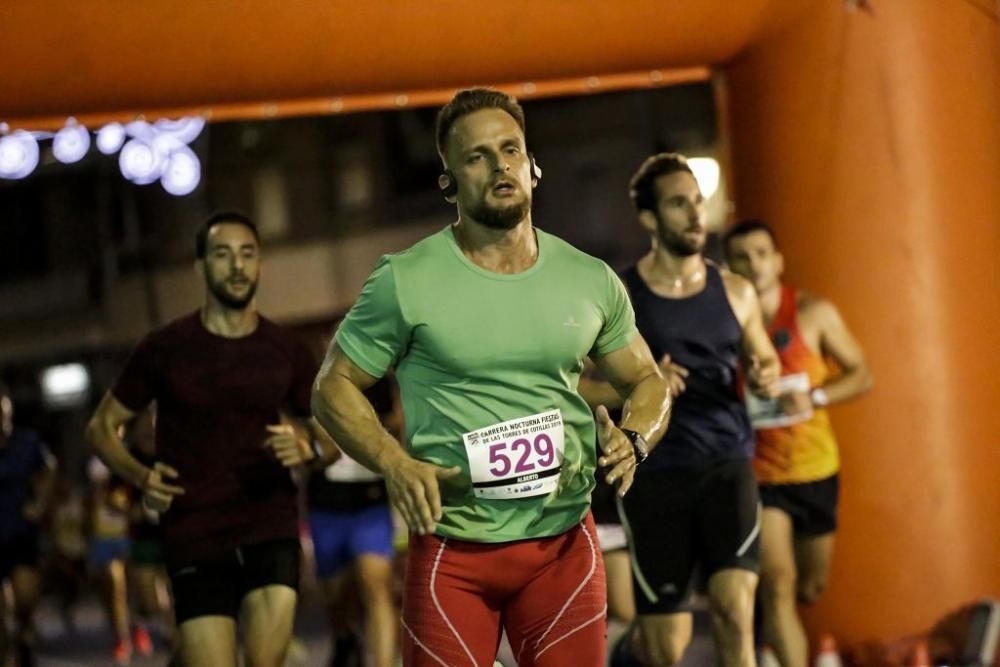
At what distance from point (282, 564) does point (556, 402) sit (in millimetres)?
1986

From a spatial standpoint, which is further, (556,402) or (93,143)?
(93,143)

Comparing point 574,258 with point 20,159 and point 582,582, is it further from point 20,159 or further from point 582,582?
point 20,159

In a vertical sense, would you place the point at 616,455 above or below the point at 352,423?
below

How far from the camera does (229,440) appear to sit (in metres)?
5.78

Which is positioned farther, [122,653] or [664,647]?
[122,653]

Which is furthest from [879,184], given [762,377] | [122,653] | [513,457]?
[122,653]

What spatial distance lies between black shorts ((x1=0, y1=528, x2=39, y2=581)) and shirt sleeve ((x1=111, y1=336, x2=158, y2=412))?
10.3 ft

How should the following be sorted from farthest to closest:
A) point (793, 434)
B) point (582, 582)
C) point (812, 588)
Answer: point (812, 588) → point (793, 434) → point (582, 582)

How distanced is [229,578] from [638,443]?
2.21 metres

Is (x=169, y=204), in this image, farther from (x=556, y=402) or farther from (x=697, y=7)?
(x=556, y=402)

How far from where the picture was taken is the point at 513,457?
13.1 ft

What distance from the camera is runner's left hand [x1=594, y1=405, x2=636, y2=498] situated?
3.83 metres

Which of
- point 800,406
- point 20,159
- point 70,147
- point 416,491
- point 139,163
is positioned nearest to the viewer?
point 416,491

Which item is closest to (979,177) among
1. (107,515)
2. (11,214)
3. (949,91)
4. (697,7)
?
(949,91)
